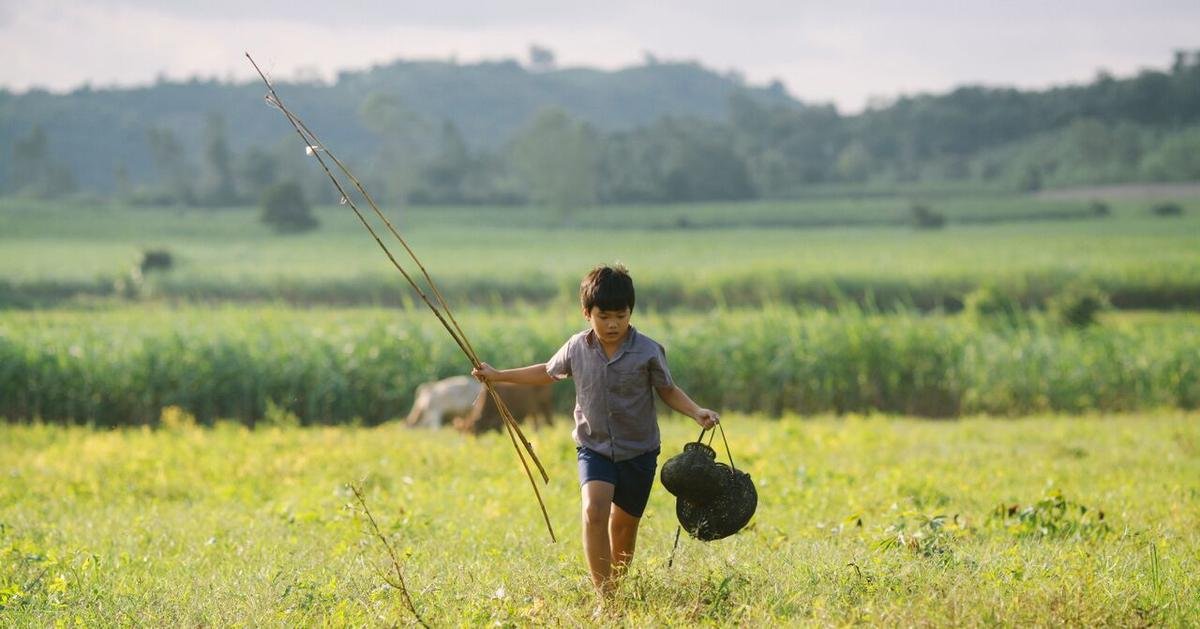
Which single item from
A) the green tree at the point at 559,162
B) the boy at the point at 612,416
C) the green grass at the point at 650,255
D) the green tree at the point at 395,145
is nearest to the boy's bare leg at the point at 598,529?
the boy at the point at 612,416

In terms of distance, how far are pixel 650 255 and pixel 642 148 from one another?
1469 inches

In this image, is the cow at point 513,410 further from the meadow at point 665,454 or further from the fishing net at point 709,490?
the fishing net at point 709,490

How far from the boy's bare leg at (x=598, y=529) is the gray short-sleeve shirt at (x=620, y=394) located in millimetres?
171

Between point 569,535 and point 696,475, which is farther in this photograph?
point 569,535

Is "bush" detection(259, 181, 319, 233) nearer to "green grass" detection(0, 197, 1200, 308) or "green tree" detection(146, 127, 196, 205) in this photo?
"green grass" detection(0, 197, 1200, 308)

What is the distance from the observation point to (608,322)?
17.3ft

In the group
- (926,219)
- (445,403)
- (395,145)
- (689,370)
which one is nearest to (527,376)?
(445,403)

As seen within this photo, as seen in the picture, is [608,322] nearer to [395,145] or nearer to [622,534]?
[622,534]

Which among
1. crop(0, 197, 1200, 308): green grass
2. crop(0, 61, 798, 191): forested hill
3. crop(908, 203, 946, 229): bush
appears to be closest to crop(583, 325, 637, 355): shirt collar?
crop(0, 197, 1200, 308): green grass

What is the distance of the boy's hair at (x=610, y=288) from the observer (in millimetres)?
5180

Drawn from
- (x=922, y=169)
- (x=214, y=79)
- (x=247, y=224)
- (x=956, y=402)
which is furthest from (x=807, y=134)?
(x=956, y=402)

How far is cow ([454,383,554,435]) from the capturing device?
1285 cm

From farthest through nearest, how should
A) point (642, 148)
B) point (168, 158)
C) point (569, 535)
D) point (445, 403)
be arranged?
point (168, 158) < point (642, 148) < point (445, 403) < point (569, 535)

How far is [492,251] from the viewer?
1993 inches
